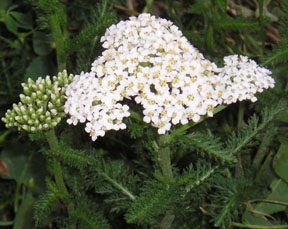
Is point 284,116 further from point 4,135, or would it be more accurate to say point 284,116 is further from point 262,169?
point 4,135

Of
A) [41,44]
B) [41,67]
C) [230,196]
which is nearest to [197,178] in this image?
[230,196]

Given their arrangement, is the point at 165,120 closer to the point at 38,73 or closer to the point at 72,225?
Answer: the point at 72,225

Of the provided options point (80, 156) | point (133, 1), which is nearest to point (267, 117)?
point (80, 156)

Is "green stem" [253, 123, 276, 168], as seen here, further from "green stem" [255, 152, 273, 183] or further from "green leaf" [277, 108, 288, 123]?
"green leaf" [277, 108, 288, 123]

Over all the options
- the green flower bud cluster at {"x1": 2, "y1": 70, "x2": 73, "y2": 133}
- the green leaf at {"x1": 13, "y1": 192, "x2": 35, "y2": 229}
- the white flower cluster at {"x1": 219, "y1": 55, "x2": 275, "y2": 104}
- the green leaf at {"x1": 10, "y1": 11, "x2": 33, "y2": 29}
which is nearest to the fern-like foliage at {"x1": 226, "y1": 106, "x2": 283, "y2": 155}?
the white flower cluster at {"x1": 219, "y1": 55, "x2": 275, "y2": 104}

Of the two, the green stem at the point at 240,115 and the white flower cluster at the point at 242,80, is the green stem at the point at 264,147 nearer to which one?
the green stem at the point at 240,115

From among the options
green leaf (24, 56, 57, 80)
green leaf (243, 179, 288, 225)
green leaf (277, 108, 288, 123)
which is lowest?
green leaf (243, 179, 288, 225)
